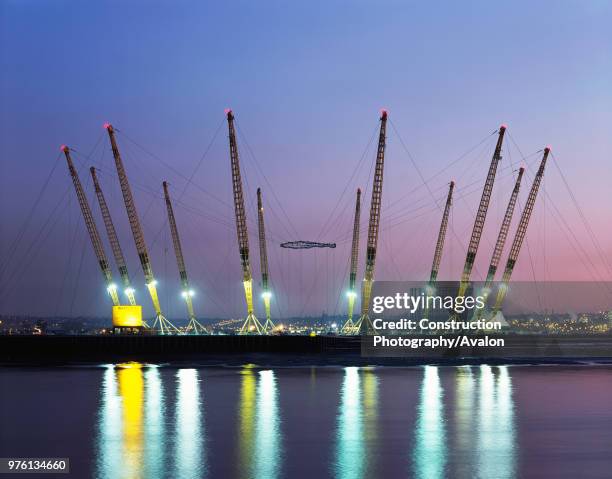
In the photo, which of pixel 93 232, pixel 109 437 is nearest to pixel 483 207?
pixel 93 232

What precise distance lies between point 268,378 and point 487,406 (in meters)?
29.4

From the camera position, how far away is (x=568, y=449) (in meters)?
32.6

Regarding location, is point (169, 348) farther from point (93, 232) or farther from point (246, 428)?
point (246, 428)

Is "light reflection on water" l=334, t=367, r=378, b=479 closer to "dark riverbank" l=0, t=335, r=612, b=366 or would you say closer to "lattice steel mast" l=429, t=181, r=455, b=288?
"dark riverbank" l=0, t=335, r=612, b=366

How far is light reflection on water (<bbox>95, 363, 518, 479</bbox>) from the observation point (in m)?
28.1

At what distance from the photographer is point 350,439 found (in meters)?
34.6

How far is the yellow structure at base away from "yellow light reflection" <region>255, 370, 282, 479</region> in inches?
3376

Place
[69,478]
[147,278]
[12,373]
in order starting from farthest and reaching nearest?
[147,278], [12,373], [69,478]

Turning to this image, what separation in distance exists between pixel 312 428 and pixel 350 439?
3.91m

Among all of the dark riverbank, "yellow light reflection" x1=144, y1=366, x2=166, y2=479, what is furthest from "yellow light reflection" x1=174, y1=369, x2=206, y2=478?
the dark riverbank

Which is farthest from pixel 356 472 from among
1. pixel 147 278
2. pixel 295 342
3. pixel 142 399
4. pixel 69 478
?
pixel 147 278

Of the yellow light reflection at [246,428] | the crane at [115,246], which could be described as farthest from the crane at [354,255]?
the yellow light reflection at [246,428]

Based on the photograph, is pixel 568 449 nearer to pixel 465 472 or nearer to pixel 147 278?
pixel 465 472

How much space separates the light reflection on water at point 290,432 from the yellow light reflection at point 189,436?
0.04 metres
